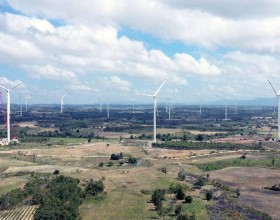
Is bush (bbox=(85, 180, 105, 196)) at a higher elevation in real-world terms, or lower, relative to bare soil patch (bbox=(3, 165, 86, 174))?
higher

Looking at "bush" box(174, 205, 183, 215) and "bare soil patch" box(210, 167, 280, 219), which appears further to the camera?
"bare soil patch" box(210, 167, 280, 219)

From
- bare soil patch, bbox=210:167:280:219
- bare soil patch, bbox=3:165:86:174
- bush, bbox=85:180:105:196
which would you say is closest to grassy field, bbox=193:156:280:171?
bare soil patch, bbox=210:167:280:219

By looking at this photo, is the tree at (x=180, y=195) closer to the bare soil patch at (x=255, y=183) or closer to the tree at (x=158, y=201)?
the tree at (x=158, y=201)

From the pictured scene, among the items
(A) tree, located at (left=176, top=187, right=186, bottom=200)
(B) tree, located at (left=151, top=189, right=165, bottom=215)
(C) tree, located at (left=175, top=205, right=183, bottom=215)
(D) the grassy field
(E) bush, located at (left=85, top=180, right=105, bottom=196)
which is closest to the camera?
(C) tree, located at (left=175, top=205, right=183, bottom=215)

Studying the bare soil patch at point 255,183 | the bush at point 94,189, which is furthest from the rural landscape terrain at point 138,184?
the bare soil patch at point 255,183

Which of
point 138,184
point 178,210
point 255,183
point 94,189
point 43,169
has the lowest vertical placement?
point 255,183

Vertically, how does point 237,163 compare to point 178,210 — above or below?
below

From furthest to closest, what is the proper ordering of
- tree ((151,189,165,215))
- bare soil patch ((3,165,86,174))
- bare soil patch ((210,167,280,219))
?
1. bare soil patch ((3,165,86,174))
2. bare soil patch ((210,167,280,219))
3. tree ((151,189,165,215))

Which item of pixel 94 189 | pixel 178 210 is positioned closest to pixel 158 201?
pixel 178 210

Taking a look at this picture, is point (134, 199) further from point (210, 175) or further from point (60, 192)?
point (210, 175)

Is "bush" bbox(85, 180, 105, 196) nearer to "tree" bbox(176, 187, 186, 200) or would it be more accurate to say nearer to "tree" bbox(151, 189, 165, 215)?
"tree" bbox(151, 189, 165, 215)

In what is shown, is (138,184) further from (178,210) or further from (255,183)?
(255,183)

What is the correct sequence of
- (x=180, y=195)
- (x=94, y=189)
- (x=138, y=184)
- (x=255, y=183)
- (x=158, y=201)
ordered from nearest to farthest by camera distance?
1. (x=158, y=201)
2. (x=180, y=195)
3. (x=94, y=189)
4. (x=138, y=184)
5. (x=255, y=183)
